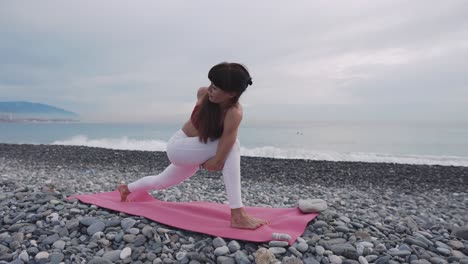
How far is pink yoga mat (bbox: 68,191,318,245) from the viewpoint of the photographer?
125 inches

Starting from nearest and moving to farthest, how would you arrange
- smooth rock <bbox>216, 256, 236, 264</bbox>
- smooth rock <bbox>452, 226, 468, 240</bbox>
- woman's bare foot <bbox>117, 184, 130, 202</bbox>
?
smooth rock <bbox>216, 256, 236, 264</bbox> → smooth rock <bbox>452, 226, 468, 240</bbox> → woman's bare foot <bbox>117, 184, 130, 202</bbox>

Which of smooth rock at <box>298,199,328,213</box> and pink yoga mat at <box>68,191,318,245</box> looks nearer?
pink yoga mat at <box>68,191,318,245</box>

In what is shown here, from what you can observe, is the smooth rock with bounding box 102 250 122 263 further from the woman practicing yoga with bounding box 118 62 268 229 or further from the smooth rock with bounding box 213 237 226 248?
the woman practicing yoga with bounding box 118 62 268 229

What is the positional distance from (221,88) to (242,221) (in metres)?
1.22

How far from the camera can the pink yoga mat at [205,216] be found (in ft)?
10.4

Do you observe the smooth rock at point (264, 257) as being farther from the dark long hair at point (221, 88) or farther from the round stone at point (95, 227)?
the round stone at point (95, 227)

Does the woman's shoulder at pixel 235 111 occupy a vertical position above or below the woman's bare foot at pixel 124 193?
above

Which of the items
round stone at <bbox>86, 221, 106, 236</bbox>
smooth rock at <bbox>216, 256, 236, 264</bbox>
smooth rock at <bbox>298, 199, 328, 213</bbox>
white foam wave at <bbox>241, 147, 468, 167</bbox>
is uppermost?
white foam wave at <bbox>241, 147, 468, 167</bbox>

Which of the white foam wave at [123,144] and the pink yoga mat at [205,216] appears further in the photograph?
the white foam wave at [123,144]

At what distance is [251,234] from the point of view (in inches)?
123

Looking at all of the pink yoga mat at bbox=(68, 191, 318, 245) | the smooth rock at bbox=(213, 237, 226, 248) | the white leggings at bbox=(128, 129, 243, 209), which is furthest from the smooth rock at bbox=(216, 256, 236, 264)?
the white leggings at bbox=(128, 129, 243, 209)

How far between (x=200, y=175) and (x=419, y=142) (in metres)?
18.3

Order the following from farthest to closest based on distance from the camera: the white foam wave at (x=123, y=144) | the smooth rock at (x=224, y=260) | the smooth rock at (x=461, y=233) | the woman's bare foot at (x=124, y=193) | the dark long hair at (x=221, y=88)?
the white foam wave at (x=123, y=144) < the woman's bare foot at (x=124, y=193) < the smooth rock at (x=461, y=233) < the dark long hair at (x=221, y=88) < the smooth rock at (x=224, y=260)

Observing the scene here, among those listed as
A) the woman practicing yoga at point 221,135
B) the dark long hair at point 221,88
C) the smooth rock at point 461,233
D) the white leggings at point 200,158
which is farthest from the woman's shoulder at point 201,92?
the smooth rock at point 461,233
